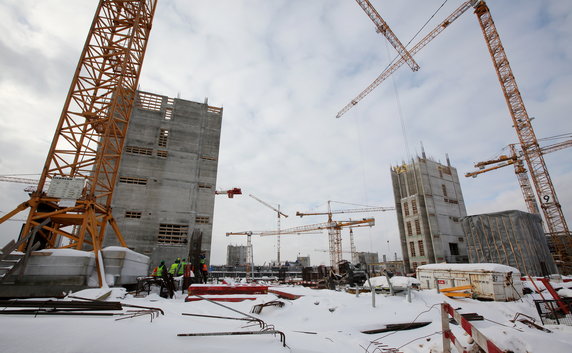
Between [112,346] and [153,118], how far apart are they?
27424 mm

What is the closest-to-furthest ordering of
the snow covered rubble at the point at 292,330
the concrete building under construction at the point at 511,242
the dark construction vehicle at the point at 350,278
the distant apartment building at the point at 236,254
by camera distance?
the snow covered rubble at the point at 292,330 → the dark construction vehicle at the point at 350,278 → the concrete building under construction at the point at 511,242 → the distant apartment building at the point at 236,254

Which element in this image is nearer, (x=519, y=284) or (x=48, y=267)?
(x=48, y=267)

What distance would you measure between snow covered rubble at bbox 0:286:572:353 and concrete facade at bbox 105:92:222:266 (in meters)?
15.6

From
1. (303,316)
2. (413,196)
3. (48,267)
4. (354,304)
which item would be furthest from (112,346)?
(413,196)

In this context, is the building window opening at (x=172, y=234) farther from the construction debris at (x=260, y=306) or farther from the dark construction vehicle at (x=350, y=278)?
the construction debris at (x=260, y=306)

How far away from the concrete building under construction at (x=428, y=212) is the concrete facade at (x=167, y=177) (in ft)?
111

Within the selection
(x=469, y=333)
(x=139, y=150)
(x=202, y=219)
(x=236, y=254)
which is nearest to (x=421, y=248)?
(x=202, y=219)

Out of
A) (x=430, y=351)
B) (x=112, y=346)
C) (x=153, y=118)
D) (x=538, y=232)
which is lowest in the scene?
(x=430, y=351)

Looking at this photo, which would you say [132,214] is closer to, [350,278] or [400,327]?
[350,278]

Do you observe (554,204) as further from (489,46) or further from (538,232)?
(489,46)

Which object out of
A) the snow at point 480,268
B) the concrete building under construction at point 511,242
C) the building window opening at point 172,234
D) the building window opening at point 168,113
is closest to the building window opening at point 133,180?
the building window opening at point 172,234

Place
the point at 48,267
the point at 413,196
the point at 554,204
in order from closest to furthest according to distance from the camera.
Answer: the point at 48,267 → the point at 554,204 → the point at 413,196

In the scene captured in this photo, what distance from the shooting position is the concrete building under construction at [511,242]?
2335 cm

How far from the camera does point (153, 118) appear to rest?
87.0 feet
